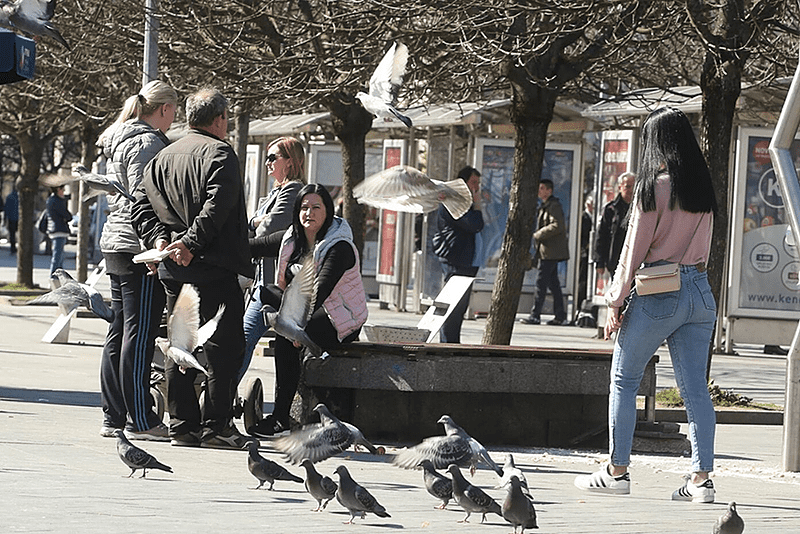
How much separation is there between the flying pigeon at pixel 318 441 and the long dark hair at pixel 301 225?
2.00 metres

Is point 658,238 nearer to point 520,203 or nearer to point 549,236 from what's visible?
point 520,203

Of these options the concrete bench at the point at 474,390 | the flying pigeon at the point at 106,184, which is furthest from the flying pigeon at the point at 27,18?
the concrete bench at the point at 474,390

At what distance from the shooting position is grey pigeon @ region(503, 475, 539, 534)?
5.95m

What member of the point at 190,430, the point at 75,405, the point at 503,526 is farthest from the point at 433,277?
the point at 503,526

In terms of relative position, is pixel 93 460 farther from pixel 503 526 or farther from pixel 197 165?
pixel 503 526

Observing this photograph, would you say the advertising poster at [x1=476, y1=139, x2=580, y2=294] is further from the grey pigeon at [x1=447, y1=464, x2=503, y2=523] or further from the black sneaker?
the grey pigeon at [x1=447, y1=464, x2=503, y2=523]

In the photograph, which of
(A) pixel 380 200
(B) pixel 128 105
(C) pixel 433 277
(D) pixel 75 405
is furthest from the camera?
(C) pixel 433 277

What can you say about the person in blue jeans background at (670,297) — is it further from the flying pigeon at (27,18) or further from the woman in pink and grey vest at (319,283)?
the flying pigeon at (27,18)

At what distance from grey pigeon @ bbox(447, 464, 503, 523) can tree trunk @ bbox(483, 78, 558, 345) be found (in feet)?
23.6

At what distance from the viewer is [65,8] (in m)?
16.0

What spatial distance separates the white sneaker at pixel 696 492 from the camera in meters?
7.34

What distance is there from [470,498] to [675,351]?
5.41ft

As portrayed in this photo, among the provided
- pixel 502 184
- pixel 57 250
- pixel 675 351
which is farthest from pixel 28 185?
pixel 675 351

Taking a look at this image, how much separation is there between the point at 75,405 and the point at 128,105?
2429 millimetres
